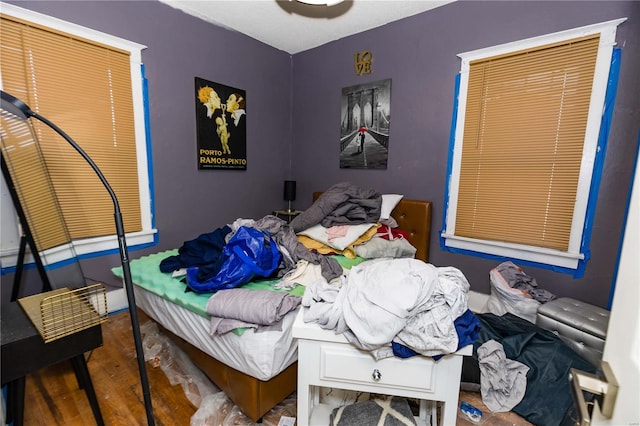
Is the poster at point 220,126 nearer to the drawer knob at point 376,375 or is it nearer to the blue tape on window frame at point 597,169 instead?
the drawer knob at point 376,375

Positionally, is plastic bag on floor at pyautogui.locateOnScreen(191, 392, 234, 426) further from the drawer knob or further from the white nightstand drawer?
the drawer knob

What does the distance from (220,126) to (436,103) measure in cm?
206

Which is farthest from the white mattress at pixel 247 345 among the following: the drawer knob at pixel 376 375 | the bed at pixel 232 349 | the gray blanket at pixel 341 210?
the gray blanket at pixel 341 210

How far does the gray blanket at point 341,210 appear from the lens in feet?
7.67

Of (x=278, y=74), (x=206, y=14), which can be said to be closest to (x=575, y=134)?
(x=278, y=74)

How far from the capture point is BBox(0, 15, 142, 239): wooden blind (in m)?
1.83

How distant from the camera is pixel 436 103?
2520 mm

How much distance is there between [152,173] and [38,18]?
1171mm

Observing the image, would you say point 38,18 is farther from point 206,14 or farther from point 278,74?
point 278,74

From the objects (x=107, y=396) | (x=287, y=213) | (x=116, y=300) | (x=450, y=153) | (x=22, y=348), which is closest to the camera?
(x=22, y=348)

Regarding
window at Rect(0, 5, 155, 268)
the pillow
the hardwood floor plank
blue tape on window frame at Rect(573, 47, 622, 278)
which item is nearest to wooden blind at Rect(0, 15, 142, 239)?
window at Rect(0, 5, 155, 268)

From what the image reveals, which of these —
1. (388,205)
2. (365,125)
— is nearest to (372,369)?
(388,205)

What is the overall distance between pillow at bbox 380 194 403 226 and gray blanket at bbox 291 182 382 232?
41 millimetres

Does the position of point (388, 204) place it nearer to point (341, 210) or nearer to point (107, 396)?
point (341, 210)
